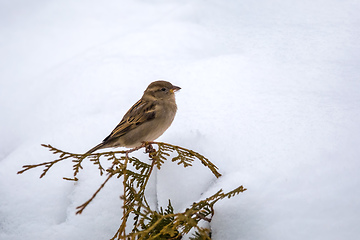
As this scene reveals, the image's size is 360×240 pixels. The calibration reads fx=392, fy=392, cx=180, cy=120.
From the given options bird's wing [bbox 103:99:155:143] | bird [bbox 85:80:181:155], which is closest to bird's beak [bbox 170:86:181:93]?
bird [bbox 85:80:181:155]

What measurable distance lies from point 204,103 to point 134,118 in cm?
68

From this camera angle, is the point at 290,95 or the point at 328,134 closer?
the point at 328,134

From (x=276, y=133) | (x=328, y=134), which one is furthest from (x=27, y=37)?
(x=328, y=134)

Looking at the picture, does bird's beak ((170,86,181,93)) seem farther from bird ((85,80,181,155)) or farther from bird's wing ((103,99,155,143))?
bird's wing ((103,99,155,143))

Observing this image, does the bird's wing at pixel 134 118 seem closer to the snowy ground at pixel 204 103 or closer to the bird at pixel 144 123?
the bird at pixel 144 123

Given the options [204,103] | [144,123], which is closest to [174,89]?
[204,103]

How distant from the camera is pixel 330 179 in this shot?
93.7 inches

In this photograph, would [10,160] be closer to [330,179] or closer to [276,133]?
[276,133]

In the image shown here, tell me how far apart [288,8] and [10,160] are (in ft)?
12.5

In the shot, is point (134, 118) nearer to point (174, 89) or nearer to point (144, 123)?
point (144, 123)

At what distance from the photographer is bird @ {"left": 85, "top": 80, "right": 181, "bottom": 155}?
3447 millimetres

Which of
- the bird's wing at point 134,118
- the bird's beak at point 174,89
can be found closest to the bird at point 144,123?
the bird's wing at point 134,118

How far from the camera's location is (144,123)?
11.6ft

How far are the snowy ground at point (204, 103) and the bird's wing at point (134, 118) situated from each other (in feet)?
0.82
